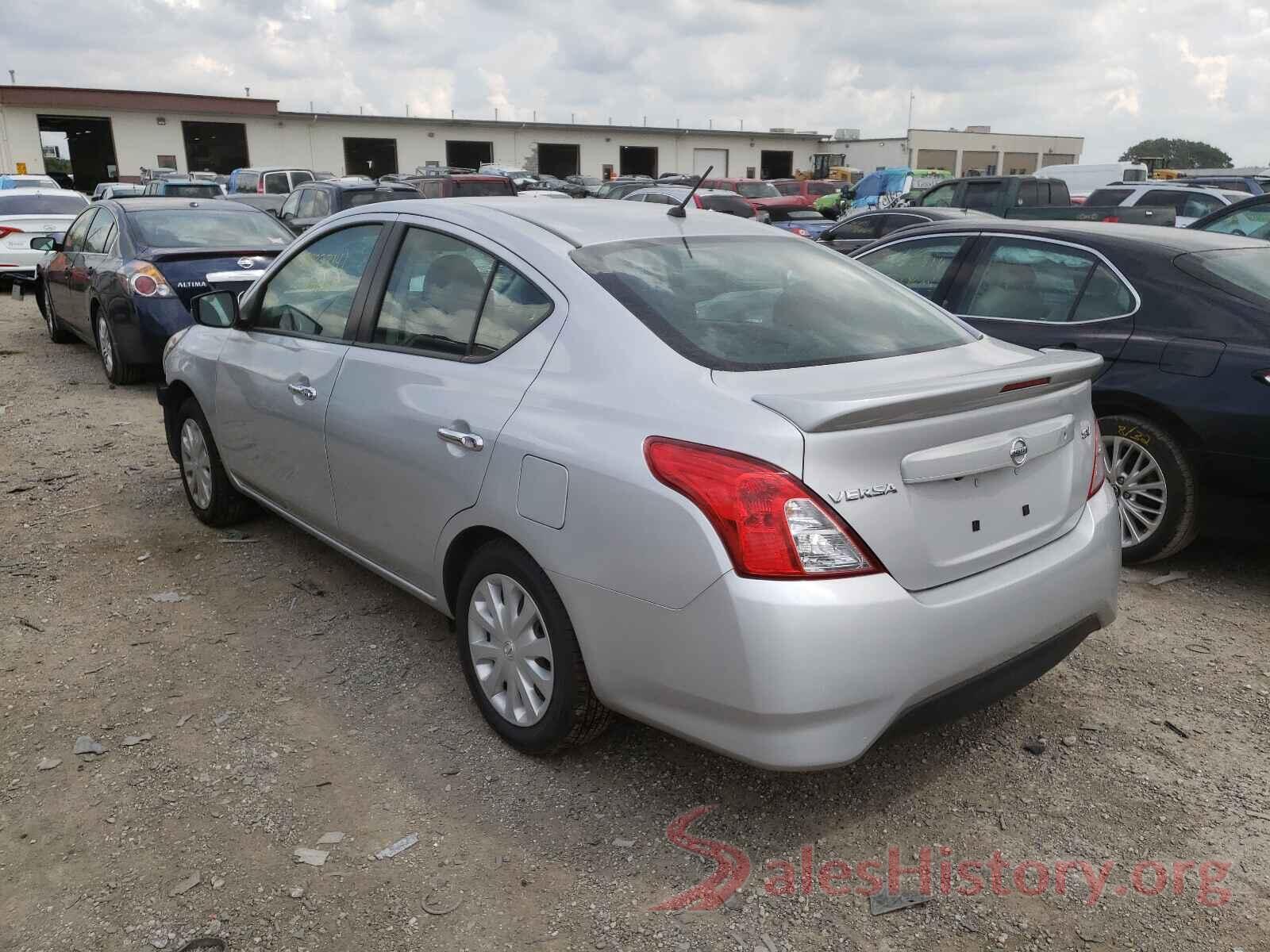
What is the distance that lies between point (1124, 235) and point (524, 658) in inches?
149

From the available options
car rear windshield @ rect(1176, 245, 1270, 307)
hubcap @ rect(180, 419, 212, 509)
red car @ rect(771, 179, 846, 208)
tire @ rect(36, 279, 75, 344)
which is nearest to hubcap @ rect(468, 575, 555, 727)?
hubcap @ rect(180, 419, 212, 509)

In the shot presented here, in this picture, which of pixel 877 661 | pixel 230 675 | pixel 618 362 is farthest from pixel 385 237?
pixel 877 661

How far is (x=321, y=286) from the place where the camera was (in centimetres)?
417

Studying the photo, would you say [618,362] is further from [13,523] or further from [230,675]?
[13,523]

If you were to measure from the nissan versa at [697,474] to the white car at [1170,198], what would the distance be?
14660 mm

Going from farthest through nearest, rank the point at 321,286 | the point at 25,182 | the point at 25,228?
Result: the point at 25,182
the point at 25,228
the point at 321,286

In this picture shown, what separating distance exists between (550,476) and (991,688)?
1.33 m

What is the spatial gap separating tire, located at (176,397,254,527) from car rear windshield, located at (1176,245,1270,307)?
471 centimetres

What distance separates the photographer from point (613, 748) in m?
3.29

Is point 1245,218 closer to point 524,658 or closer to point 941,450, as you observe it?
point 941,450

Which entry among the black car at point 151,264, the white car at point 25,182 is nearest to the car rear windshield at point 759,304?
the black car at point 151,264

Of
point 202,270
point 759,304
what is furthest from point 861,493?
point 202,270

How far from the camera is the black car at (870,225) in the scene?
1284 cm

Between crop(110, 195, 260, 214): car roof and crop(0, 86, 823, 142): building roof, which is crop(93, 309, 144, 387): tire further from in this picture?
crop(0, 86, 823, 142): building roof
